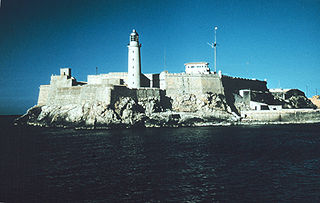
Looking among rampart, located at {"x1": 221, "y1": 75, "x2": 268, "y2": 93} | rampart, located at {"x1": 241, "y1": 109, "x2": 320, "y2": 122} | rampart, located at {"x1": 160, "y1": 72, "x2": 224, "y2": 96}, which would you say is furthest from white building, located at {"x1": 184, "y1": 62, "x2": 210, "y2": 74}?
rampart, located at {"x1": 241, "y1": 109, "x2": 320, "y2": 122}

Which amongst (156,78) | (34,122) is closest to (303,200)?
(156,78)

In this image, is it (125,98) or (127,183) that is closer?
(127,183)

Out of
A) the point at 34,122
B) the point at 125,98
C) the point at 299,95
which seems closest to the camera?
the point at 125,98

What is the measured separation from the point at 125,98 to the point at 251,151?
1093 inches

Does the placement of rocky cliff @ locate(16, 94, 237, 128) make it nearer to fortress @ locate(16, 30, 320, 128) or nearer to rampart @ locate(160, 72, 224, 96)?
fortress @ locate(16, 30, 320, 128)

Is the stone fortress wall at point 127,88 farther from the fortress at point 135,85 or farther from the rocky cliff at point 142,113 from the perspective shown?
the rocky cliff at point 142,113

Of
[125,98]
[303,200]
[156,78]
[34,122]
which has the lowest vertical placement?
[303,200]

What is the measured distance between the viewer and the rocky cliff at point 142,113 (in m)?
44.3

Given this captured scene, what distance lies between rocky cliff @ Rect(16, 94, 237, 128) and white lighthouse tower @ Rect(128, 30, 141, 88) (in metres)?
5.00

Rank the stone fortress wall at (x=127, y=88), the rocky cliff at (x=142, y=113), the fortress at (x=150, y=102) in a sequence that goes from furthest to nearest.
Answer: the stone fortress wall at (x=127, y=88) → the fortress at (x=150, y=102) → the rocky cliff at (x=142, y=113)

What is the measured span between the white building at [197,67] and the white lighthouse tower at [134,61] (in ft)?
50.9

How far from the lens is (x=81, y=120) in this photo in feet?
151

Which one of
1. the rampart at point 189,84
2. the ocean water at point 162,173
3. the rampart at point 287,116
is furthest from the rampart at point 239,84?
the ocean water at point 162,173

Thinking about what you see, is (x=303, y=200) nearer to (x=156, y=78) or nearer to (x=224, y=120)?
(x=224, y=120)
